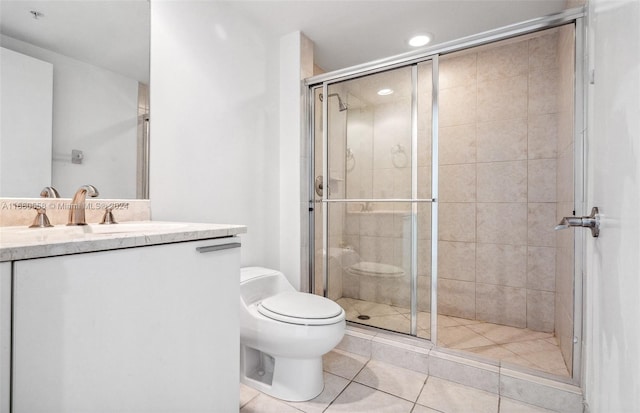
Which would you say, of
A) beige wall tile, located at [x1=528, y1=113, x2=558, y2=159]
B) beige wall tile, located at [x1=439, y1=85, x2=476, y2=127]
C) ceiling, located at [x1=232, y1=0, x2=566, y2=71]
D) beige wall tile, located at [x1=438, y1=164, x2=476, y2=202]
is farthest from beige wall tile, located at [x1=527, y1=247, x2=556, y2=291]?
ceiling, located at [x1=232, y1=0, x2=566, y2=71]

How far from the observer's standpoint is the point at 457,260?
2.54m

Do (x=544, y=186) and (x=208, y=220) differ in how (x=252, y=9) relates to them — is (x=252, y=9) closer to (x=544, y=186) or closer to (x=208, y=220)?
(x=208, y=220)

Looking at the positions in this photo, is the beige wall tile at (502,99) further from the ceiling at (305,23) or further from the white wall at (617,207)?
the white wall at (617,207)

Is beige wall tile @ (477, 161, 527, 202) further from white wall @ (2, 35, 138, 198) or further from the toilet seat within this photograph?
white wall @ (2, 35, 138, 198)

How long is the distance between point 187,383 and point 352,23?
2280 millimetres

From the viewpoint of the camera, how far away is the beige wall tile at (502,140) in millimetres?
2283

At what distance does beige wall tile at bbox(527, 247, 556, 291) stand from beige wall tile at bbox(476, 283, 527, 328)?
11 centimetres

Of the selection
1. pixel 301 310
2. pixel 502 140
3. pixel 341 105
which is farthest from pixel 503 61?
pixel 301 310

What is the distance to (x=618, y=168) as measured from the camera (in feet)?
1.93

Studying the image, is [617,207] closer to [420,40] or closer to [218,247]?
[218,247]

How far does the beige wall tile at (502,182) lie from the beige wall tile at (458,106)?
0.42m

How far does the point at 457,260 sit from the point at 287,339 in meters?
1.76

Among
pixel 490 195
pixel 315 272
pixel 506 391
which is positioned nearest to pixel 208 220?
pixel 315 272

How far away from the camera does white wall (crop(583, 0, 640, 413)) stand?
1.60 ft
